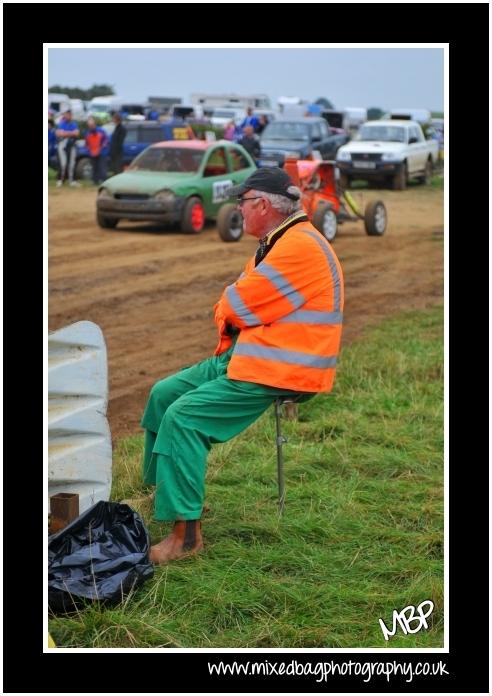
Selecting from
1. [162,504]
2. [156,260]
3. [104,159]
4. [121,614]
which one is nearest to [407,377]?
[162,504]

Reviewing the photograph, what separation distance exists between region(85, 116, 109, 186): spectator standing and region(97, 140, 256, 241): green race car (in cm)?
672

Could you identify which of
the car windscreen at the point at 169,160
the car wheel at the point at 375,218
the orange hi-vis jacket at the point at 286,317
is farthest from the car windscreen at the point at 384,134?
the orange hi-vis jacket at the point at 286,317

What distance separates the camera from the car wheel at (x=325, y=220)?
16.2 metres

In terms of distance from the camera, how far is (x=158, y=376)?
8.94 m

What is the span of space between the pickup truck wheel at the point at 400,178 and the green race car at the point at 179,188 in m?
8.68

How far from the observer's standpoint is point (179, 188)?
1750cm

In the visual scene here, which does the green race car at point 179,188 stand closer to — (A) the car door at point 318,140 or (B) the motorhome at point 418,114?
(A) the car door at point 318,140

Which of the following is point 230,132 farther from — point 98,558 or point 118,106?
point 98,558

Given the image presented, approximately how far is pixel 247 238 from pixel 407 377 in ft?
30.6

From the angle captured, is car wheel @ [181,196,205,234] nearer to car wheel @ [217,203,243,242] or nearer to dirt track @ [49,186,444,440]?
dirt track @ [49,186,444,440]

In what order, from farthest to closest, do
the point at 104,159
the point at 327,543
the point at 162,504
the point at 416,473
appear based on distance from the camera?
the point at 104,159 → the point at 416,473 → the point at 327,543 → the point at 162,504

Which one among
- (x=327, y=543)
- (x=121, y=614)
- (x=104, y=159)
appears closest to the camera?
(x=121, y=614)

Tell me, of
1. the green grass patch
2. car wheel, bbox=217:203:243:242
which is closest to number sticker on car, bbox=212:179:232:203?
car wheel, bbox=217:203:243:242

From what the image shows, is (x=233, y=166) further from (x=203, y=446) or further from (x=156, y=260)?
(x=203, y=446)
